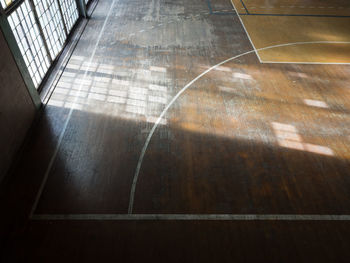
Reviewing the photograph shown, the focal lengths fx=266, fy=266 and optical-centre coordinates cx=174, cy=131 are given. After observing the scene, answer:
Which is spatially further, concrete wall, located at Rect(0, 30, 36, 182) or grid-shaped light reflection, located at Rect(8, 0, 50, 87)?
grid-shaped light reflection, located at Rect(8, 0, 50, 87)

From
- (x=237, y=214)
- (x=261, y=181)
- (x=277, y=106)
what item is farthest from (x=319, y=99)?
(x=237, y=214)

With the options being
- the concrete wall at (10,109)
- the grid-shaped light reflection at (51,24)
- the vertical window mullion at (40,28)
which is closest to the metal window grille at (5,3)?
the concrete wall at (10,109)

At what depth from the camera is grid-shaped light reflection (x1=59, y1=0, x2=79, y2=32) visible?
11.5 m

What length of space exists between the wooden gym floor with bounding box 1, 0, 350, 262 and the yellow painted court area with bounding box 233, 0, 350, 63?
13 cm

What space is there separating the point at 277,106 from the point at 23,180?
8067mm

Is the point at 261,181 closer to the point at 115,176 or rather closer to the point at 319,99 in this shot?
the point at 115,176

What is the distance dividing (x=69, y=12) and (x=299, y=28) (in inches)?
443

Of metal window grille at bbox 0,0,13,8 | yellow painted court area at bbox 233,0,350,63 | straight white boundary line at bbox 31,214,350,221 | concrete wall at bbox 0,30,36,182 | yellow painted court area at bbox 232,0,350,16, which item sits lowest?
straight white boundary line at bbox 31,214,350,221

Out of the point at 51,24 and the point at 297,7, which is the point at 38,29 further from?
the point at 297,7

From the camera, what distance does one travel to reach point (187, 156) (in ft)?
24.7

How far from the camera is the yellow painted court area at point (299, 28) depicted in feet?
38.2

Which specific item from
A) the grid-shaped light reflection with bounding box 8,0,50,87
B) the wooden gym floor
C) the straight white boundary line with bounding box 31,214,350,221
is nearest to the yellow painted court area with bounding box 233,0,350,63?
the wooden gym floor

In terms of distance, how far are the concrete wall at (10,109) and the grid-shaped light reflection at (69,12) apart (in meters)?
5.44

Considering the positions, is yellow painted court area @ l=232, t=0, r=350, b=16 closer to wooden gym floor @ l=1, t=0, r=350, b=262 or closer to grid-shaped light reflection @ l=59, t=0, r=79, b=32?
wooden gym floor @ l=1, t=0, r=350, b=262
